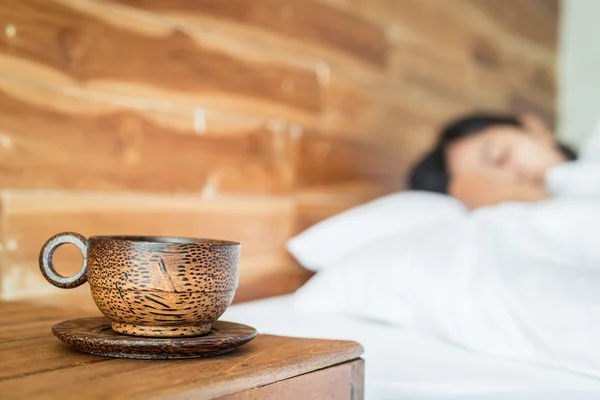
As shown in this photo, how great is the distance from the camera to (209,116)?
120 cm

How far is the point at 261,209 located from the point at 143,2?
471 mm

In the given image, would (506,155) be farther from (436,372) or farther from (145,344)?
(145,344)

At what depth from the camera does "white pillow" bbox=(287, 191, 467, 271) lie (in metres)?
1.29

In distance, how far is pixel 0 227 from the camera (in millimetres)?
916

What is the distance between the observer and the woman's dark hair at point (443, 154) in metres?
1.63

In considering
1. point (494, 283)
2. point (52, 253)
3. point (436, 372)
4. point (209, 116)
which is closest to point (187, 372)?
point (52, 253)

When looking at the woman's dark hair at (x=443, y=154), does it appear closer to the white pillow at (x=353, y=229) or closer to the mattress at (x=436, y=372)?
the white pillow at (x=353, y=229)

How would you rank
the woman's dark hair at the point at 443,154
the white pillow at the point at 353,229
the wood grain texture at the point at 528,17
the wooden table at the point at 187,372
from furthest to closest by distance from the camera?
the wood grain texture at the point at 528,17, the woman's dark hair at the point at 443,154, the white pillow at the point at 353,229, the wooden table at the point at 187,372

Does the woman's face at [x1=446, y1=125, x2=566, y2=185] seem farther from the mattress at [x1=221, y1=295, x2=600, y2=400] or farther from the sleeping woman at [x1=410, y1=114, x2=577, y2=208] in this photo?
the mattress at [x1=221, y1=295, x2=600, y2=400]

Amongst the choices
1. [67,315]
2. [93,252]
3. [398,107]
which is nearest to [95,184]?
[67,315]

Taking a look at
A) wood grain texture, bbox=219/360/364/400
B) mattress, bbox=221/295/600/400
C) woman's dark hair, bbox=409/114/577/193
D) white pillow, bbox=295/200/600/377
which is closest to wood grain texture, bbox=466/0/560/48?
woman's dark hair, bbox=409/114/577/193

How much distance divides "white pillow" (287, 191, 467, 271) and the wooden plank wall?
9 centimetres

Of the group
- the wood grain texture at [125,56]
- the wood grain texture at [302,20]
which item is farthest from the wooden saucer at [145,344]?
the wood grain texture at [302,20]

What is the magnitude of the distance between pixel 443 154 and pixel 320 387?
1217 millimetres
